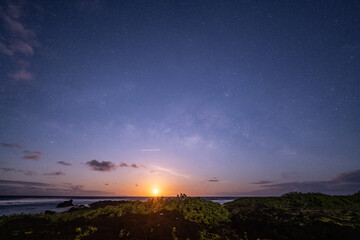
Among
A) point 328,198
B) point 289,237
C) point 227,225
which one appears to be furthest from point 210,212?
point 328,198

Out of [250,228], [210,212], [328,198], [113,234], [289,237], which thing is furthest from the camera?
[328,198]

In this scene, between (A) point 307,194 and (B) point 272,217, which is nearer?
(B) point 272,217

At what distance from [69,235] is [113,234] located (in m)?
3.00

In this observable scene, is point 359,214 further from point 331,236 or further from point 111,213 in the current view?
point 111,213

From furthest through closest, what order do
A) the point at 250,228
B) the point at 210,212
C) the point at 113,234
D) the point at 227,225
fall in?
the point at 210,212 → the point at 227,225 → the point at 250,228 → the point at 113,234

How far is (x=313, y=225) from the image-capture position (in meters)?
12.1

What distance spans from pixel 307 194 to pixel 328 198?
1.95 metres

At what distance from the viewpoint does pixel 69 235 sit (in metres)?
12.8

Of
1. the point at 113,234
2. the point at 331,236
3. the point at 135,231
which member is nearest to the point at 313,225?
the point at 331,236

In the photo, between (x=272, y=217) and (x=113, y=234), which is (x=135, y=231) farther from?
(x=272, y=217)

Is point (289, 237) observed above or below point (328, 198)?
below

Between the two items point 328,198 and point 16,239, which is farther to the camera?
point 328,198

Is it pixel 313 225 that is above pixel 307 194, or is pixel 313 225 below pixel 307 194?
below

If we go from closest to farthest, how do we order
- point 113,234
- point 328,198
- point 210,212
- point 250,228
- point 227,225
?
point 113,234, point 250,228, point 227,225, point 210,212, point 328,198
